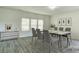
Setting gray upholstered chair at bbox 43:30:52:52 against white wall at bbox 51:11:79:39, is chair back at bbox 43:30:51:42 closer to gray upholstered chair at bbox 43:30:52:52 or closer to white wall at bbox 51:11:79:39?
gray upholstered chair at bbox 43:30:52:52

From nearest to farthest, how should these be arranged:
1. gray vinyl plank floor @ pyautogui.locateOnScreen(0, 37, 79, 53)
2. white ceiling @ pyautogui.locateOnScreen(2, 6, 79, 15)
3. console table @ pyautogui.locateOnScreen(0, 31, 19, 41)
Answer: white ceiling @ pyautogui.locateOnScreen(2, 6, 79, 15), gray vinyl plank floor @ pyautogui.locateOnScreen(0, 37, 79, 53), console table @ pyautogui.locateOnScreen(0, 31, 19, 41)

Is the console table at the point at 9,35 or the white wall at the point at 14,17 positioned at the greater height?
the white wall at the point at 14,17

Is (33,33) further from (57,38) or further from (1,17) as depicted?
(1,17)

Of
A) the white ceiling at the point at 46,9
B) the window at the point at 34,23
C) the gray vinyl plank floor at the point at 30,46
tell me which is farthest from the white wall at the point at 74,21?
the window at the point at 34,23

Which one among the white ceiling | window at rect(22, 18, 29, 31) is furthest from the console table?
the white ceiling

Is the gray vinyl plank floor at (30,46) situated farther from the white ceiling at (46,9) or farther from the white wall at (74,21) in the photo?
the white ceiling at (46,9)

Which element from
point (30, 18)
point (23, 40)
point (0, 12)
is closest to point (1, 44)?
point (23, 40)

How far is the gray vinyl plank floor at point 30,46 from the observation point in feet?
10.7

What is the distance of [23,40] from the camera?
354cm

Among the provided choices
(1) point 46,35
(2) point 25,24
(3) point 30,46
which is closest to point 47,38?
(1) point 46,35

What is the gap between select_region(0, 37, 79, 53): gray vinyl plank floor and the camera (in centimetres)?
326

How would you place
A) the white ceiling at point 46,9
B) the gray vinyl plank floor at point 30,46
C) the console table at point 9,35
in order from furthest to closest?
the console table at point 9,35, the gray vinyl plank floor at point 30,46, the white ceiling at point 46,9

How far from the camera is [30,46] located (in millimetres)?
3559
